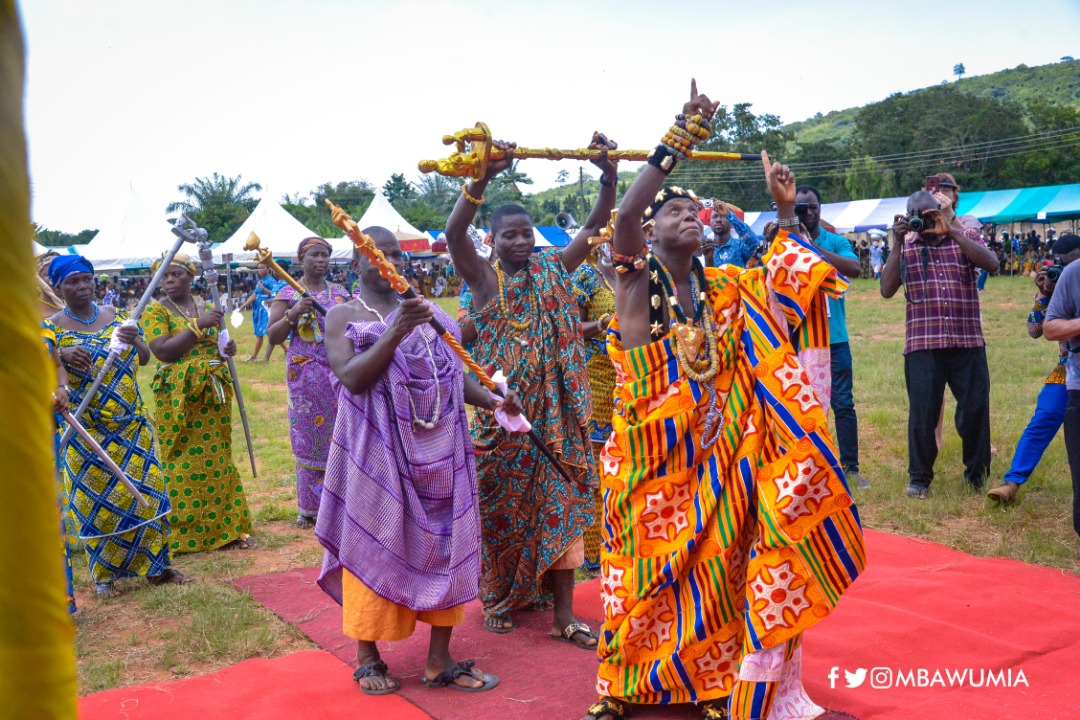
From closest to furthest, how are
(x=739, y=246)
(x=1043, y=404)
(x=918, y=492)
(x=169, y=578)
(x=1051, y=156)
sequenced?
(x=169, y=578) → (x=1043, y=404) → (x=918, y=492) → (x=739, y=246) → (x=1051, y=156)

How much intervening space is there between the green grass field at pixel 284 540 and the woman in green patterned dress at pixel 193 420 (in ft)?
0.79

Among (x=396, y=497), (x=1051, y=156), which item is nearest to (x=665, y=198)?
(x=396, y=497)

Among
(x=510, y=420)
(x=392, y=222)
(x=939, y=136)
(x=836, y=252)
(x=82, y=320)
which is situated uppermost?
(x=939, y=136)

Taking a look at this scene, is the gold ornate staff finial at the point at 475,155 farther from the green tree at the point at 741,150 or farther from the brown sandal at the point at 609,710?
the green tree at the point at 741,150

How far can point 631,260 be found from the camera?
374 centimetres

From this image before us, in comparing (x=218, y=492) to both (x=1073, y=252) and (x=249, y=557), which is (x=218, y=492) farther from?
(x=1073, y=252)

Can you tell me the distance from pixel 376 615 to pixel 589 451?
149 centimetres

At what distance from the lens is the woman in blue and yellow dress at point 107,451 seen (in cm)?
566

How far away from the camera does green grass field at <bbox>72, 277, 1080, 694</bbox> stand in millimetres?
4801

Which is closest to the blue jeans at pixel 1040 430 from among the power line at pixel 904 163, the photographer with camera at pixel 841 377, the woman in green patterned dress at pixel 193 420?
the photographer with camera at pixel 841 377

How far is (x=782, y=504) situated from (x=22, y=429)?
9.74ft

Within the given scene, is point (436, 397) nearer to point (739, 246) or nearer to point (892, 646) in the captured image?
point (892, 646)

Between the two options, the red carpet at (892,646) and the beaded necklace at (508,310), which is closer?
the red carpet at (892,646)

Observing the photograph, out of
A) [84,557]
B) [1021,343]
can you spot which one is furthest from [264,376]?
[1021,343]
